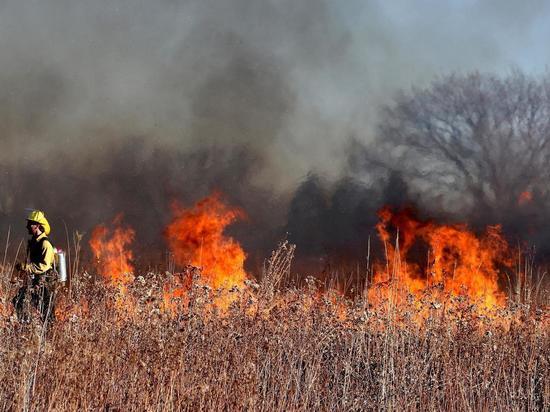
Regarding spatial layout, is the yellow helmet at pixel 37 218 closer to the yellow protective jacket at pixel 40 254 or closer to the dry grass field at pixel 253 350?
the yellow protective jacket at pixel 40 254

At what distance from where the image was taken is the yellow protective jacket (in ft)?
29.3

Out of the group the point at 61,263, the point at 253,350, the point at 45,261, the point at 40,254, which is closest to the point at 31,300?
the point at 45,261

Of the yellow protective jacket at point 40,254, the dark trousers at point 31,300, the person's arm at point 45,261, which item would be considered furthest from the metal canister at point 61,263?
the dark trousers at point 31,300

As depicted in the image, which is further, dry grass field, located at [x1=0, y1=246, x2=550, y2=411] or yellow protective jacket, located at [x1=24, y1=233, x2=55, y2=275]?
yellow protective jacket, located at [x1=24, y1=233, x2=55, y2=275]

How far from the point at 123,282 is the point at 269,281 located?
2335mm

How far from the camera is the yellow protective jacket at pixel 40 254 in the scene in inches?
352

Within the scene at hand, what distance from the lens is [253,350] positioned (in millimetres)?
6254

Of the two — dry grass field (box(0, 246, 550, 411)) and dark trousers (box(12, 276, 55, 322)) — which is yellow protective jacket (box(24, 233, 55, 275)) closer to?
dark trousers (box(12, 276, 55, 322))

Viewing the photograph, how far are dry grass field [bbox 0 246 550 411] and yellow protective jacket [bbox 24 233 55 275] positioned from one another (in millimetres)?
1587

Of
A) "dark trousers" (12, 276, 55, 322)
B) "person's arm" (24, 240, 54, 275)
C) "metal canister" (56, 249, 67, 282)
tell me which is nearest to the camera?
"dark trousers" (12, 276, 55, 322)

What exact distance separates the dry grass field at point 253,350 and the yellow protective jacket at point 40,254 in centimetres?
159

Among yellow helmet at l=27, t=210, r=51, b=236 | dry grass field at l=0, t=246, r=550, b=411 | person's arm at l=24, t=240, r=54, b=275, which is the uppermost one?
yellow helmet at l=27, t=210, r=51, b=236

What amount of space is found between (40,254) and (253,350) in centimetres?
461

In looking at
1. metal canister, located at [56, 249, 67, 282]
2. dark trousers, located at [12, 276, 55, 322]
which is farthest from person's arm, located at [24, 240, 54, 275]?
metal canister, located at [56, 249, 67, 282]
